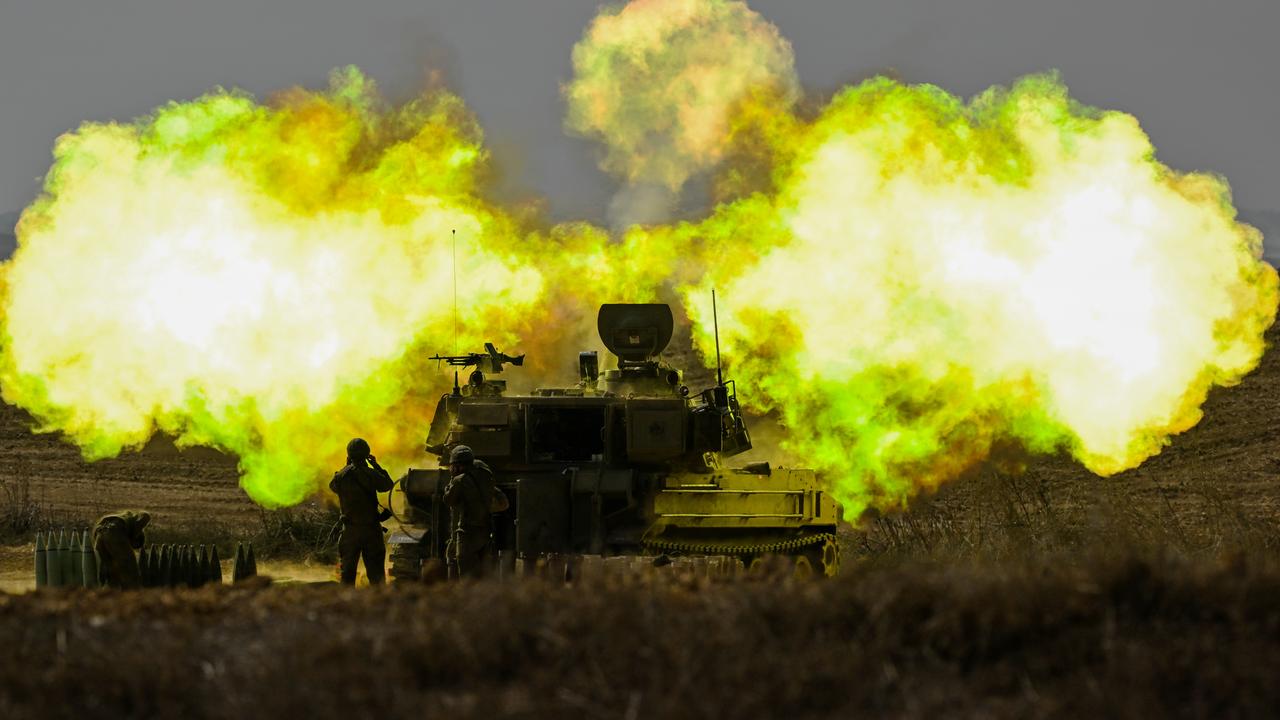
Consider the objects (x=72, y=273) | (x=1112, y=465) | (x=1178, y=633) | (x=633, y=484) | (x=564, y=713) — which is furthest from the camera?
(x=72, y=273)

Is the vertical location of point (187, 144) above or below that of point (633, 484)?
above

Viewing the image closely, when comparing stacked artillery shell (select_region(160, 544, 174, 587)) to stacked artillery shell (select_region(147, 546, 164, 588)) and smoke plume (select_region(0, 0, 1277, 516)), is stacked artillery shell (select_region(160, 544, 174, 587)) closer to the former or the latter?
stacked artillery shell (select_region(147, 546, 164, 588))

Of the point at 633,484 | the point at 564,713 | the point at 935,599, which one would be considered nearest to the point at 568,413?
the point at 633,484

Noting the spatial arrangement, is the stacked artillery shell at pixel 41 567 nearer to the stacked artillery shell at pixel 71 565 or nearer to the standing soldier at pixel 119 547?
the stacked artillery shell at pixel 71 565

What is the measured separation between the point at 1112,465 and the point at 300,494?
10785 mm

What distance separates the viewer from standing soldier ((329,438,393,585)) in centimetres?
1695

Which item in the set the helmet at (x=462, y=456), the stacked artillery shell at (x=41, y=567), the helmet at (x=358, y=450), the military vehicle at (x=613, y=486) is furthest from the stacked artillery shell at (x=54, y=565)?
the helmet at (x=462, y=456)

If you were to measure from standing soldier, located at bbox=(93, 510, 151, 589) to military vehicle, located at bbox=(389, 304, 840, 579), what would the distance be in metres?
2.72

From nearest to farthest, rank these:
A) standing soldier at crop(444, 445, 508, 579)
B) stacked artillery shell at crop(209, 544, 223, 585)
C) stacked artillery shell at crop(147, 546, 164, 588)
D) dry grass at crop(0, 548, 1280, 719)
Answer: dry grass at crop(0, 548, 1280, 719)
standing soldier at crop(444, 445, 508, 579)
stacked artillery shell at crop(147, 546, 164, 588)
stacked artillery shell at crop(209, 544, 223, 585)

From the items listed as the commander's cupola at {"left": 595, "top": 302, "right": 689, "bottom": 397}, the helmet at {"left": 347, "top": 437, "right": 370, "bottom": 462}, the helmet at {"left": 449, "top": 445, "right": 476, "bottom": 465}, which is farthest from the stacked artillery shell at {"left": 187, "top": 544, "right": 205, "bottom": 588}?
the commander's cupola at {"left": 595, "top": 302, "right": 689, "bottom": 397}

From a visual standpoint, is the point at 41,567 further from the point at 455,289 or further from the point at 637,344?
the point at 637,344

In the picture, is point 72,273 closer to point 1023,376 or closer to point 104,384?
point 104,384

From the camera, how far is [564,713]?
308 inches

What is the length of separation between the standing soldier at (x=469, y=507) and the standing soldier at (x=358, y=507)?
906 mm
